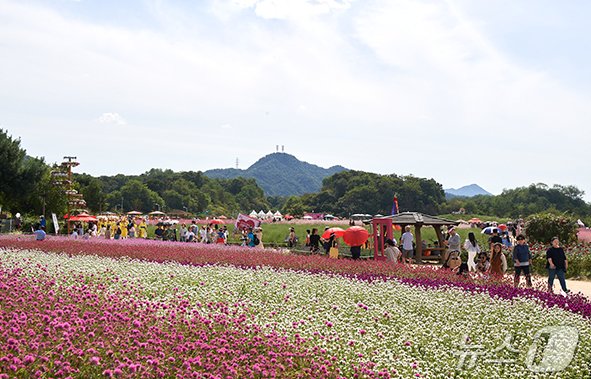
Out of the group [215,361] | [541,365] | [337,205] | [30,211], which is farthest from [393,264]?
[337,205]

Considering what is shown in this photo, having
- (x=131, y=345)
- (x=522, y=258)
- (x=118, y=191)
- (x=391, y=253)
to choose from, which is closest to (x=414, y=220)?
(x=391, y=253)

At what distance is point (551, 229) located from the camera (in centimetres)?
2745

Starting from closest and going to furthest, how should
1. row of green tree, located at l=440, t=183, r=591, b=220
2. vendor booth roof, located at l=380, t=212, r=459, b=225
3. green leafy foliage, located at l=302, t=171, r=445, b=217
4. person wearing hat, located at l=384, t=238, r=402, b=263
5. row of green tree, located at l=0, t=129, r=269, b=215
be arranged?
person wearing hat, located at l=384, t=238, r=402, b=263 → vendor booth roof, located at l=380, t=212, r=459, b=225 → row of green tree, located at l=0, t=129, r=269, b=215 → row of green tree, located at l=440, t=183, r=591, b=220 → green leafy foliage, located at l=302, t=171, r=445, b=217

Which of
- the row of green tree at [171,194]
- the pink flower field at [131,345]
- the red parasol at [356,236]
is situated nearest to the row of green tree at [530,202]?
the row of green tree at [171,194]

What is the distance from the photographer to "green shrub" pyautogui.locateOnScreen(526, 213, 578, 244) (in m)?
27.4

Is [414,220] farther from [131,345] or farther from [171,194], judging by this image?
[171,194]

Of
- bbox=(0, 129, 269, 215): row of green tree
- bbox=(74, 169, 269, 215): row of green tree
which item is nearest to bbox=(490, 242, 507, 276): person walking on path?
bbox=(0, 129, 269, 215): row of green tree

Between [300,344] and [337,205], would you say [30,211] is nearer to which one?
[300,344]

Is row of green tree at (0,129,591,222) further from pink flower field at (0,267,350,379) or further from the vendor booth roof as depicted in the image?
pink flower field at (0,267,350,379)

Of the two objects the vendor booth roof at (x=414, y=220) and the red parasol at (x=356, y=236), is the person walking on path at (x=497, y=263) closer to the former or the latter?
the red parasol at (x=356, y=236)

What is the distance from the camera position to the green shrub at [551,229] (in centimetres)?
2741

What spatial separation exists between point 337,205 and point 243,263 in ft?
379

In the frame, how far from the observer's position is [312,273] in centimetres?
1447

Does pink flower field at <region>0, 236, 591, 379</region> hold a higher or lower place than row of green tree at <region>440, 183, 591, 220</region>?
lower
